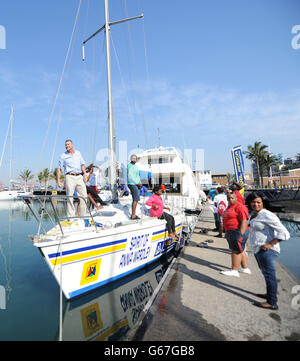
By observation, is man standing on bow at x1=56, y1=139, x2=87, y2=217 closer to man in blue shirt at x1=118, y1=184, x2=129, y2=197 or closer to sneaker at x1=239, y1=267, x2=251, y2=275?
man in blue shirt at x1=118, y1=184, x2=129, y2=197

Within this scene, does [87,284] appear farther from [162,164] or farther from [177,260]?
[162,164]

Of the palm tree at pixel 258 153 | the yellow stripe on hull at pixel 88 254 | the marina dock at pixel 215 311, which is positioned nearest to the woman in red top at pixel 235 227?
the marina dock at pixel 215 311

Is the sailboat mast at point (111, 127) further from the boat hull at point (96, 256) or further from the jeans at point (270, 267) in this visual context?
the jeans at point (270, 267)

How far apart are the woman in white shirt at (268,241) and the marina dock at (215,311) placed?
0.99 feet

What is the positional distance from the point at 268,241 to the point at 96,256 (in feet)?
9.30

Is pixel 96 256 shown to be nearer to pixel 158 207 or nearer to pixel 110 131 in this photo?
pixel 158 207

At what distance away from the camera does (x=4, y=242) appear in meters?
9.29

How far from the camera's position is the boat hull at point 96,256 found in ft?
11.1

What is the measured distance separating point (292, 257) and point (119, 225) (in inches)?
237

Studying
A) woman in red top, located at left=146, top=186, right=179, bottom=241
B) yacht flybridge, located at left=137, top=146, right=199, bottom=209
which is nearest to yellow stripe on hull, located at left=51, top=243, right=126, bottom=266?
woman in red top, located at left=146, top=186, right=179, bottom=241

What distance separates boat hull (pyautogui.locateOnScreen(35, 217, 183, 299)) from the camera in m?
3.37

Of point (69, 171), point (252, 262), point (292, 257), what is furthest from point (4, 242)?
point (292, 257)

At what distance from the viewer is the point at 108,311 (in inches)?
151
